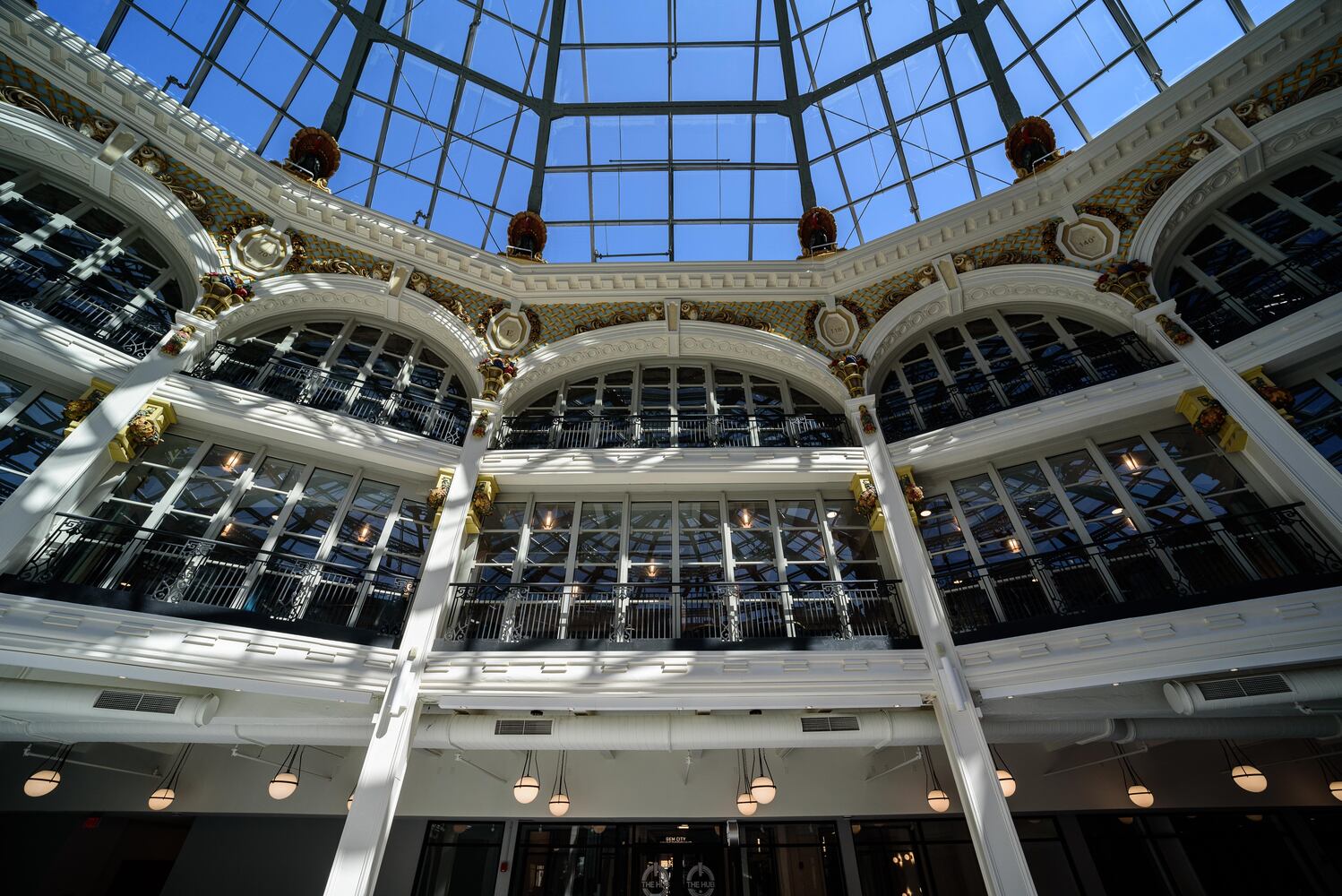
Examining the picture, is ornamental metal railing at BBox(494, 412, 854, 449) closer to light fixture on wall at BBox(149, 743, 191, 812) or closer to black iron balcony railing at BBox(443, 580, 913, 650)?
black iron balcony railing at BBox(443, 580, 913, 650)

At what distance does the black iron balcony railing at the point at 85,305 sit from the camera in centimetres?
853

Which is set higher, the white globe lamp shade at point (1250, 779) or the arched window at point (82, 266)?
the arched window at point (82, 266)

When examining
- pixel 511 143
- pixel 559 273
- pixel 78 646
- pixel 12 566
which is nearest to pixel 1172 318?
pixel 559 273

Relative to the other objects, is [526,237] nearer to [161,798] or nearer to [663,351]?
[663,351]

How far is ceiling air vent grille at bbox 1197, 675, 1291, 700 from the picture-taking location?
20.4 feet

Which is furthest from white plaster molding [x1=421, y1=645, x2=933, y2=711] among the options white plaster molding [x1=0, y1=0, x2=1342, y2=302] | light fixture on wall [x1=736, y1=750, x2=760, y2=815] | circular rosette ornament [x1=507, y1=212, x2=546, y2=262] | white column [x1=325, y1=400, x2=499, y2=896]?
circular rosette ornament [x1=507, y1=212, x2=546, y2=262]

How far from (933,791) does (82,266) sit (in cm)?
1496

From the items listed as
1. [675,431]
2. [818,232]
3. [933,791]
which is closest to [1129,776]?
→ [933,791]

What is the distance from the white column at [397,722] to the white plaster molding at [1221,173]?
11722 millimetres

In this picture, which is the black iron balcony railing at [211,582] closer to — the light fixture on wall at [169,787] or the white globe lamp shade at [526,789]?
the white globe lamp shade at [526,789]

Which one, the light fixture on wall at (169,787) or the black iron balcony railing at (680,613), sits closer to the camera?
the black iron balcony railing at (680,613)

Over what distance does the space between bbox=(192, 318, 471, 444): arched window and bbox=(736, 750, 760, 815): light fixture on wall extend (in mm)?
7119

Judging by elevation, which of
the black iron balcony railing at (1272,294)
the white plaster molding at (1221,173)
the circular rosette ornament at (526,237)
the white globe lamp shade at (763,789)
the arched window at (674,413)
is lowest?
the white globe lamp shade at (763,789)

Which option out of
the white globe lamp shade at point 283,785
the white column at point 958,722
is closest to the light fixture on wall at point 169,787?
the white globe lamp shade at point 283,785
